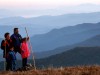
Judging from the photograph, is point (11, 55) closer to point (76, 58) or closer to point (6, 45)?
point (6, 45)

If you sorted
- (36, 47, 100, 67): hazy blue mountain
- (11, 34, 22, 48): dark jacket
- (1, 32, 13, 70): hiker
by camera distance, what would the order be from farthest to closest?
(36, 47, 100, 67): hazy blue mountain
(11, 34, 22, 48): dark jacket
(1, 32, 13, 70): hiker

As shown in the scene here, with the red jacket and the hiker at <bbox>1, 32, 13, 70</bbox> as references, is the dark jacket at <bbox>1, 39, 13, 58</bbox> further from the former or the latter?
the red jacket

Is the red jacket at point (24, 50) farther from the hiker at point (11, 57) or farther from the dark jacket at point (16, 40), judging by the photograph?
the hiker at point (11, 57)

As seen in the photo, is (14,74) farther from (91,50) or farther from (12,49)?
(91,50)

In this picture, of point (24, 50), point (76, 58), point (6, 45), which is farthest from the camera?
point (76, 58)

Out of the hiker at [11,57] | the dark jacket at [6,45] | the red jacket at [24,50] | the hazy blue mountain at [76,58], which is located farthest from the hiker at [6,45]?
the hazy blue mountain at [76,58]

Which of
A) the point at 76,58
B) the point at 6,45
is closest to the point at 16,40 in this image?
the point at 6,45

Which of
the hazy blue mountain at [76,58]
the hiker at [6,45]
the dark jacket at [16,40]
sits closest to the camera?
the hiker at [6,45]

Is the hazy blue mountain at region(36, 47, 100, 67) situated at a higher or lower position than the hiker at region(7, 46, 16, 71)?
lower

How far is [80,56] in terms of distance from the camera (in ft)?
507

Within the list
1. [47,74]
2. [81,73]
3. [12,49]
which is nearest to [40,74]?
[47,74]

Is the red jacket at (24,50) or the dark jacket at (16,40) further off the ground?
the dark jacket at (16,40)

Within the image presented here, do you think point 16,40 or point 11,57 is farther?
point 16,40

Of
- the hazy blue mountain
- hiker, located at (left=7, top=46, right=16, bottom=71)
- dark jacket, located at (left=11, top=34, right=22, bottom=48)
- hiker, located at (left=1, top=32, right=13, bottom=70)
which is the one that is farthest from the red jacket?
the hazy blue mountain
